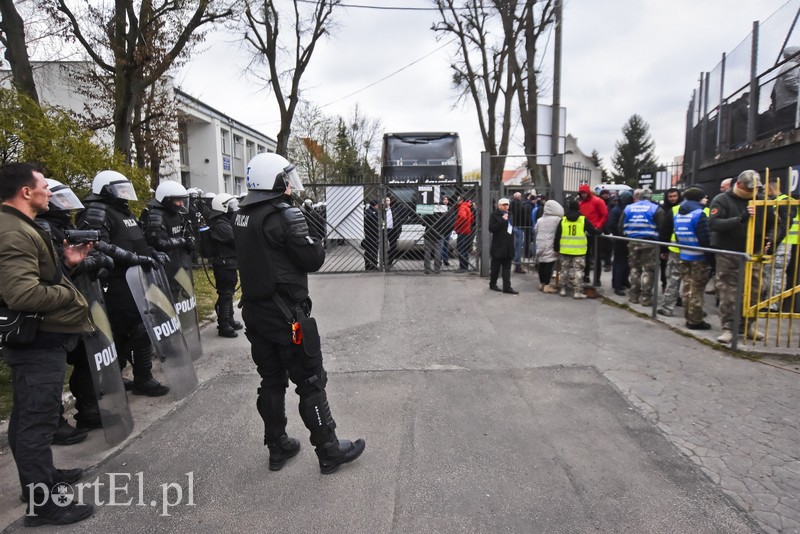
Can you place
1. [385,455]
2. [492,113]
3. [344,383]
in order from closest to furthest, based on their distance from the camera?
[385,455], [344,383], [492,113]

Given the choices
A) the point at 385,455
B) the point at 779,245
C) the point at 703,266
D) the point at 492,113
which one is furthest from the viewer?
the point at 492,113

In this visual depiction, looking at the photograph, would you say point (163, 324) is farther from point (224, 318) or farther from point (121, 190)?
point (224, 318)

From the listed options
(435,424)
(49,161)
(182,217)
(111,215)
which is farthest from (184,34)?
(435,424)

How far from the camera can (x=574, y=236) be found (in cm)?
842

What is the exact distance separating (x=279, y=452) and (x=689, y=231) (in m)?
5.89

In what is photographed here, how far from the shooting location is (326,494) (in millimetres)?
2996

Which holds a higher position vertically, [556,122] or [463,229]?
[556,122]

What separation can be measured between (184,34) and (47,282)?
11603 millimetres

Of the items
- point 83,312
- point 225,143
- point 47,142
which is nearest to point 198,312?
point 47,142

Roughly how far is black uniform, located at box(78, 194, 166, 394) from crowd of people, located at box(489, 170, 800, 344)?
6.11m

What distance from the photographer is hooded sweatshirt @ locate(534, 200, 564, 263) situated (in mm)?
8859

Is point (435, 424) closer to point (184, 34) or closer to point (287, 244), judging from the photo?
point (287, 244)

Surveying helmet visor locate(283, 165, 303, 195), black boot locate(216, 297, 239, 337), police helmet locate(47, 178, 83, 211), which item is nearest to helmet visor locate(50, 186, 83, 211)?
police helmet locate(47, 178, 83, 211)

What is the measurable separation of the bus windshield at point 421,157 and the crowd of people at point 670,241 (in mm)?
2918
